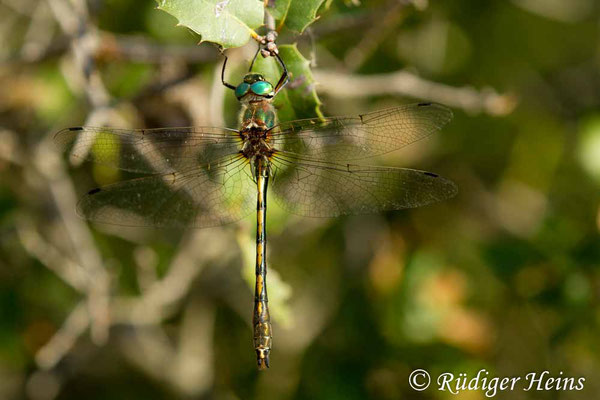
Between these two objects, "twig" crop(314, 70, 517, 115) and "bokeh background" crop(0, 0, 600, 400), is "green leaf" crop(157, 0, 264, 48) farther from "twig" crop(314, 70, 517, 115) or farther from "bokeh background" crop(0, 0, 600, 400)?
"twig" crop(314, 70, 517, 115)

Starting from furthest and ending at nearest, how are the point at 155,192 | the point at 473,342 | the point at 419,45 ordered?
the point at 419,45
the point at 473,342
the point at 155,192

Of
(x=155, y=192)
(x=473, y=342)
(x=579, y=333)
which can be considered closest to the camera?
(x=155, y=192)

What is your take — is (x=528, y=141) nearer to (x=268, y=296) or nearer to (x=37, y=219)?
→ (x=268, y=296)

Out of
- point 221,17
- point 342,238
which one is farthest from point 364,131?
point 342,238

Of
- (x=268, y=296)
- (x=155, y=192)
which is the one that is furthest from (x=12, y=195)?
(x=268, y=296)

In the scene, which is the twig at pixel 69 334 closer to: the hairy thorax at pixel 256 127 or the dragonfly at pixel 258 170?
the dragonfly at pixel 258 170

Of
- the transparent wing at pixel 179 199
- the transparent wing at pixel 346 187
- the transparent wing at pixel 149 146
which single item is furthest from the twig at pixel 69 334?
the transparent wing at pixel 346 187
